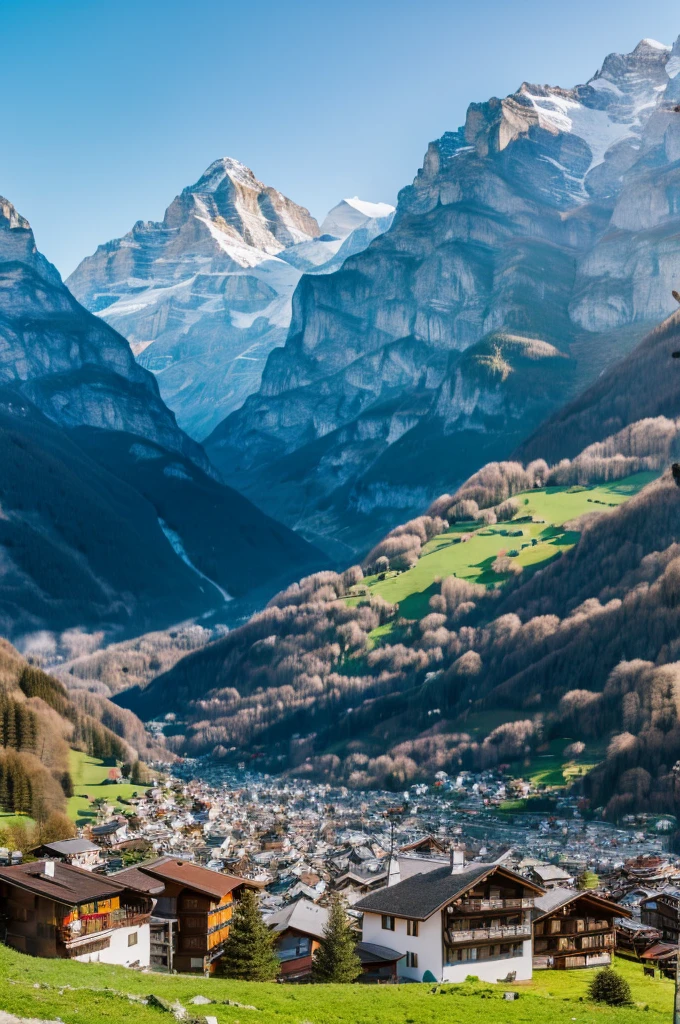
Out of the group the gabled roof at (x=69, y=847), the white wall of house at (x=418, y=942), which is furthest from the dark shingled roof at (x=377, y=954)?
the gabled roof at (x=69, y=847)

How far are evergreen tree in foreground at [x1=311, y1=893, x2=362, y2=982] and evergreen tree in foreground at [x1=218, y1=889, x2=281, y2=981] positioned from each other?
287cm

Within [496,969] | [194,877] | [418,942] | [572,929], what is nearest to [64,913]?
[194,877]

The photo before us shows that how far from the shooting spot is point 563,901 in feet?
305

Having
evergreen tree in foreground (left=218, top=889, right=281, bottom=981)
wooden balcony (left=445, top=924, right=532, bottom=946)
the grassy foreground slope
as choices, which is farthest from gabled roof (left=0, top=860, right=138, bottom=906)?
wooden balcony (left=445, top=924, right=532, bottom=946)

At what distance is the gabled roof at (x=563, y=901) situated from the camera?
Result: 92.1 m

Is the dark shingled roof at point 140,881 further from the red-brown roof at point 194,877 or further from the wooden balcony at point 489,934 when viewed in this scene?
the wooden balcony at point 489,934

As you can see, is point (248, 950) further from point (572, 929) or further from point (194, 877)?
point (572, 929)

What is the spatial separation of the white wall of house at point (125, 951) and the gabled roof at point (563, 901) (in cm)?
2421

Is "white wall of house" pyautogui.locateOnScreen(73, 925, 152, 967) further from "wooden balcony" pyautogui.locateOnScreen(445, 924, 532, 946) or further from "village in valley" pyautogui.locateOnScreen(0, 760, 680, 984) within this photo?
"wooden balcony" pyautogui.locateOnScreen(445, 924, 532, 946)

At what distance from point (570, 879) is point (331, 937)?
33704 millimetres

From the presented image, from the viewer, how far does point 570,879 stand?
110438mm

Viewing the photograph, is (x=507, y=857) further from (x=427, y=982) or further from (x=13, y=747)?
(x=13, y=747)

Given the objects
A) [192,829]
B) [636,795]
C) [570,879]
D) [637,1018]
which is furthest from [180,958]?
[636,795]

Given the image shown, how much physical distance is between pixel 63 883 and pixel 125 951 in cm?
617
